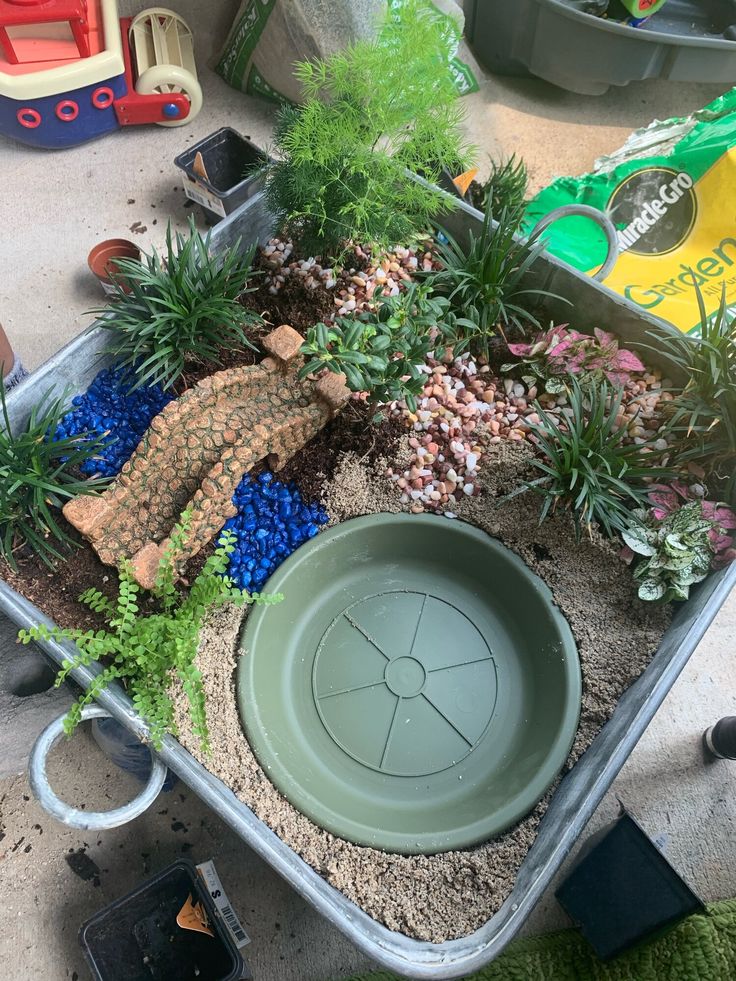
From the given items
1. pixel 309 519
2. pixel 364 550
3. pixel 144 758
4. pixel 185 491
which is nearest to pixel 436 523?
pixel 364 550

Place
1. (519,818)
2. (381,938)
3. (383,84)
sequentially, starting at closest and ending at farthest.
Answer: (381,938), (519,818), (383,84)

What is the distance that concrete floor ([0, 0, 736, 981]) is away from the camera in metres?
1.76

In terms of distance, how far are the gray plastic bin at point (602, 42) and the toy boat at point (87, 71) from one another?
46.6 inches

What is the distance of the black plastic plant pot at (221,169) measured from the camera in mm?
2242

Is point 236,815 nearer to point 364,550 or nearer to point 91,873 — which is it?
point 364,550

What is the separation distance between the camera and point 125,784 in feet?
6.12

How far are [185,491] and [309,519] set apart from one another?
0.29 metres

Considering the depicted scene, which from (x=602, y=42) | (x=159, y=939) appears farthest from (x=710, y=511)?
(x=602, y=42)

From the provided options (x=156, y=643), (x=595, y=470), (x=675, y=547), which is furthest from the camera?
(x=595, y=470)

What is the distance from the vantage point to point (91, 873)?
178cm

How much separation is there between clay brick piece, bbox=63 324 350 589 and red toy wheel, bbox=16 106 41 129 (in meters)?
1.44

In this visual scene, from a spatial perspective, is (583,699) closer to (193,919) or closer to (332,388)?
(332,388)

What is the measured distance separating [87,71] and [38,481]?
156 cm

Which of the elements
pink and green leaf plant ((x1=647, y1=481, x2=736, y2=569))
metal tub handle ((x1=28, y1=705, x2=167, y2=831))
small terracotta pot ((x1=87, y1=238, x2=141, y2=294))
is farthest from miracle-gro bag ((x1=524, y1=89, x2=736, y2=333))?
metal tub handle ((x1=28, y1=705, x2=167, y2=831))
